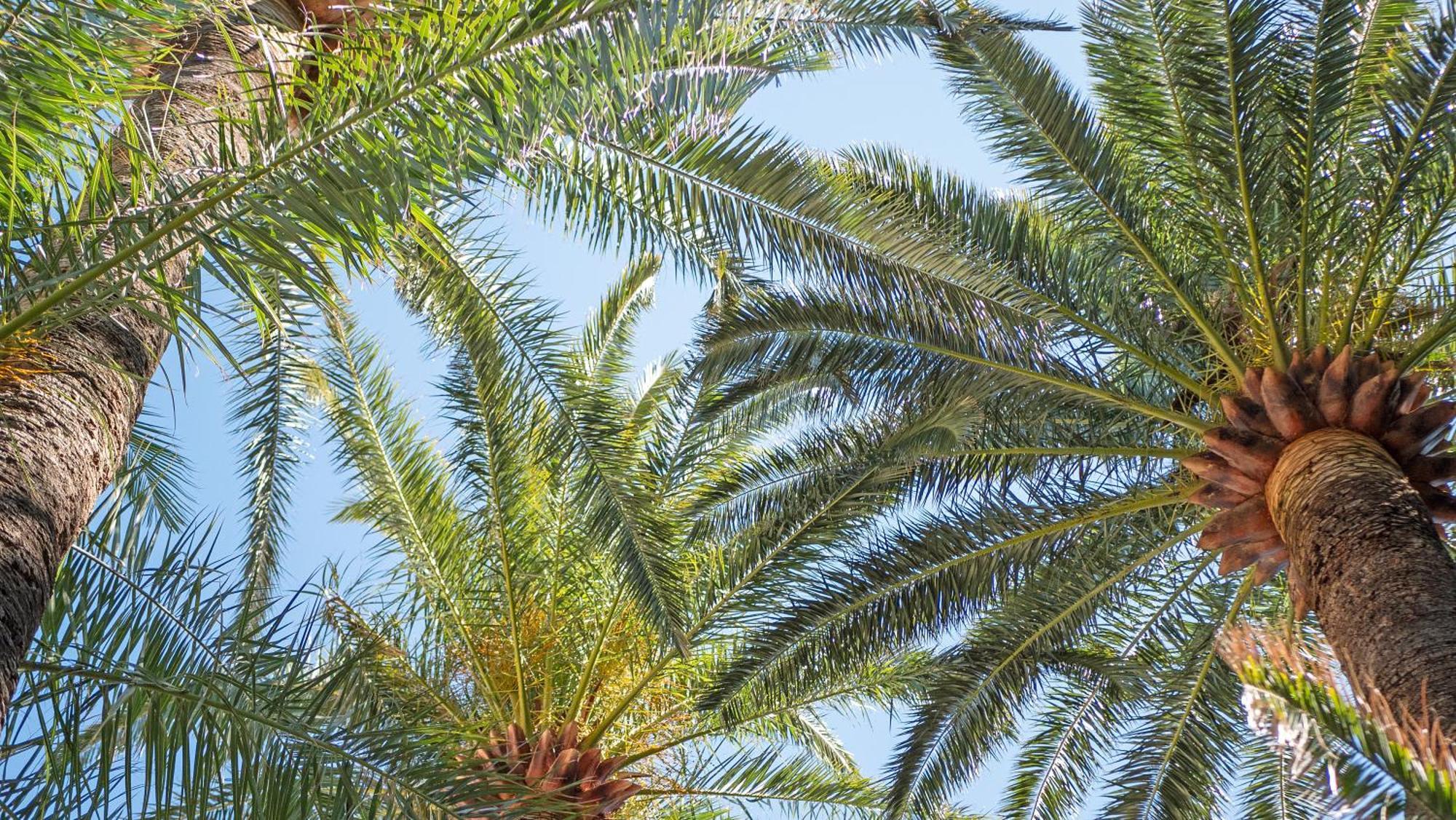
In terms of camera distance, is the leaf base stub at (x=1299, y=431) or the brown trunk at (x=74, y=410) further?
the leaf base stub at (x=1299, y=431)

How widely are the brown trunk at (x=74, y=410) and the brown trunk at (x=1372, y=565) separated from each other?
3.83 m

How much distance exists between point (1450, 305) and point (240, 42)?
18.4ft

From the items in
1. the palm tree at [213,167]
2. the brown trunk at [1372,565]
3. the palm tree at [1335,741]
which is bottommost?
the palm tree at [1335,741]

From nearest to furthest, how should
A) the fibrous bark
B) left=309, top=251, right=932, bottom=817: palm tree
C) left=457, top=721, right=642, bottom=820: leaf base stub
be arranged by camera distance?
the fibrous bark → left=309, top=251, right=932, bottom=817: palm tree → left=457, top=721, right=642, bottom=820: leaf base stub

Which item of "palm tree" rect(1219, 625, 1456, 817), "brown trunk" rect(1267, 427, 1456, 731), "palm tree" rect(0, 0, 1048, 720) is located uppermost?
"palm tree" rect(0, 0, 1048, 720)

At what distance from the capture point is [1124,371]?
7.01m

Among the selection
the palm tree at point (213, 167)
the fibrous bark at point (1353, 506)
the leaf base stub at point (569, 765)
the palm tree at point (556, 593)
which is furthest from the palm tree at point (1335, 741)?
the leaf base stub at point (569, 765)

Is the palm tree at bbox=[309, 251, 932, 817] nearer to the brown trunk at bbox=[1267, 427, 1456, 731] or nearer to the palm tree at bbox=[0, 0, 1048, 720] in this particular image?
the palm tree at bbox=[0, 0, 1048, 720]

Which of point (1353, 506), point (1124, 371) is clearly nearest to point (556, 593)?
point (1124, 371)

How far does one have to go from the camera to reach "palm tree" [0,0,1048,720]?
3023mm

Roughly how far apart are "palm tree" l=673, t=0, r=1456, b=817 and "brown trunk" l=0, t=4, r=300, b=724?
2.69 m

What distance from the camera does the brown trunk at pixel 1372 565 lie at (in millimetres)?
4113

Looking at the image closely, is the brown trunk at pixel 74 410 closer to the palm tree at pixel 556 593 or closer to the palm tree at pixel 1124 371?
the palm tree at pixel 1124 371

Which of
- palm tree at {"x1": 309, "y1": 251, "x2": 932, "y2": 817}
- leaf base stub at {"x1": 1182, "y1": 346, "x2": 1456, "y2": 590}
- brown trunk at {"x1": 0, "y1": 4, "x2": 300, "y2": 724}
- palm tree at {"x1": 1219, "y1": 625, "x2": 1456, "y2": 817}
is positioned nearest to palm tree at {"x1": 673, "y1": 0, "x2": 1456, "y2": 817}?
leaf base stub at {"x1": 1182, "y1": 346, "x2": 1456, "y2": 590}
